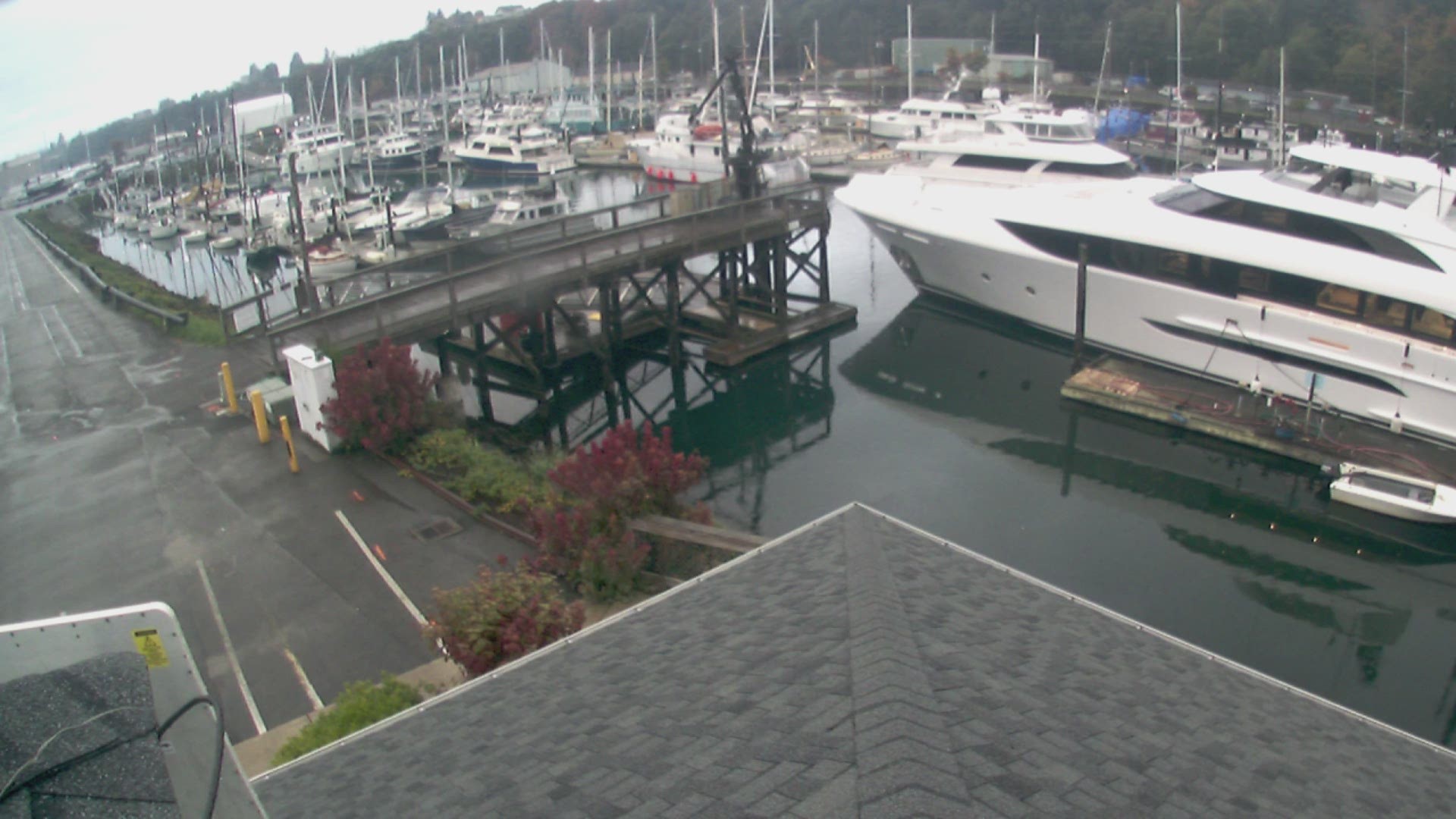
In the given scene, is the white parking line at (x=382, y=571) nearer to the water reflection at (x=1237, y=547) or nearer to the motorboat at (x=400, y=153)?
the water reflection at (x=1237, y=547)

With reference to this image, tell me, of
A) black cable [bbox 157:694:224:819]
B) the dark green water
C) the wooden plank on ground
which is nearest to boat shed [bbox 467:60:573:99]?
the dark green water

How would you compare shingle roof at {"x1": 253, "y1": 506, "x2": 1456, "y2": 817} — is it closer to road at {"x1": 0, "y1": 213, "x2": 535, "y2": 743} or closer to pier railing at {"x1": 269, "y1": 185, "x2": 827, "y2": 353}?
road at {"x1": 0, "y1": 213, "x2": 535, "y2": 743}

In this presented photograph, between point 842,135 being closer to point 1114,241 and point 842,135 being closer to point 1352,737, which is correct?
point 1114,241

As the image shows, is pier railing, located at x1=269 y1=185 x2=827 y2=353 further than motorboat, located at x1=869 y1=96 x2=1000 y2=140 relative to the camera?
No

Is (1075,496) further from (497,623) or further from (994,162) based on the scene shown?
(994,162)

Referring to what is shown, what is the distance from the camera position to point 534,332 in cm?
2636

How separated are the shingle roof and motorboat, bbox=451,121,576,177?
211 feet

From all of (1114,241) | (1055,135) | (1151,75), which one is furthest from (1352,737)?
(1151,75)

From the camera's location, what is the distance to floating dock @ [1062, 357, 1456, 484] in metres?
19.3

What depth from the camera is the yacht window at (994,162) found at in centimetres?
3422

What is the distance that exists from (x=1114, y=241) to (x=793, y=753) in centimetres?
2273

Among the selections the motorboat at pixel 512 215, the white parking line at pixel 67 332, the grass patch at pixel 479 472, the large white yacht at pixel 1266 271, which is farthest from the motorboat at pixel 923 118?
the grass patch at pixel 479 472

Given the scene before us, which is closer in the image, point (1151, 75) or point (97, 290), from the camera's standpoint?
point (97, 290)

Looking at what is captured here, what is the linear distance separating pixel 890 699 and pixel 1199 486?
17.4 meters
